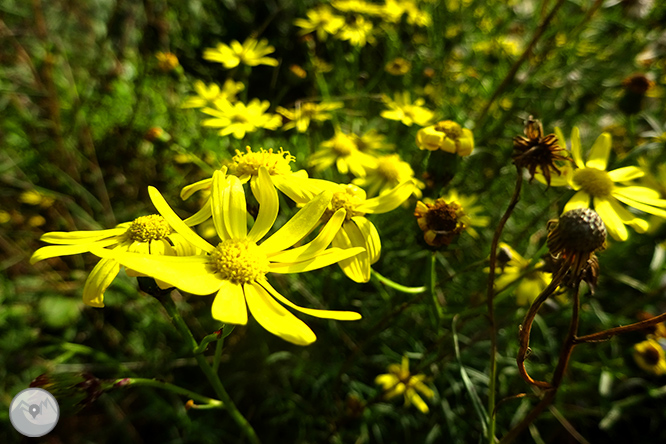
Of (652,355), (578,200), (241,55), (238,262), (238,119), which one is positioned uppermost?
(241,55)

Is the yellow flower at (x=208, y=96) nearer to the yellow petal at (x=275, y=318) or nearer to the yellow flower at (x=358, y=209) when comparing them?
the yellow flower at (x=358, y=209)

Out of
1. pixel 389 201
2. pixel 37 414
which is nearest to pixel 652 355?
pixel 389 201

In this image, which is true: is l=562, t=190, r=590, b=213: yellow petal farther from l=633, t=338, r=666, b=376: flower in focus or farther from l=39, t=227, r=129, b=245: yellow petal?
l=39, t=227, r=129, b=245: yellow petal

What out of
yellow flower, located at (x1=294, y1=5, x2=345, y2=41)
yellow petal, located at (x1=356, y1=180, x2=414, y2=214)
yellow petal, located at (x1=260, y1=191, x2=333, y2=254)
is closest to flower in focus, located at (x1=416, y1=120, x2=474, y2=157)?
yellow petal, located at (x1=356, y1=180, x2=414, y2=214)

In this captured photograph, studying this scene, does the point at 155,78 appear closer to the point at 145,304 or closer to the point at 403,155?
the point at 145,304

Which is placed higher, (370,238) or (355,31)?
(355,31)

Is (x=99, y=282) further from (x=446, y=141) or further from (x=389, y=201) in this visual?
(x=446, y=141)
